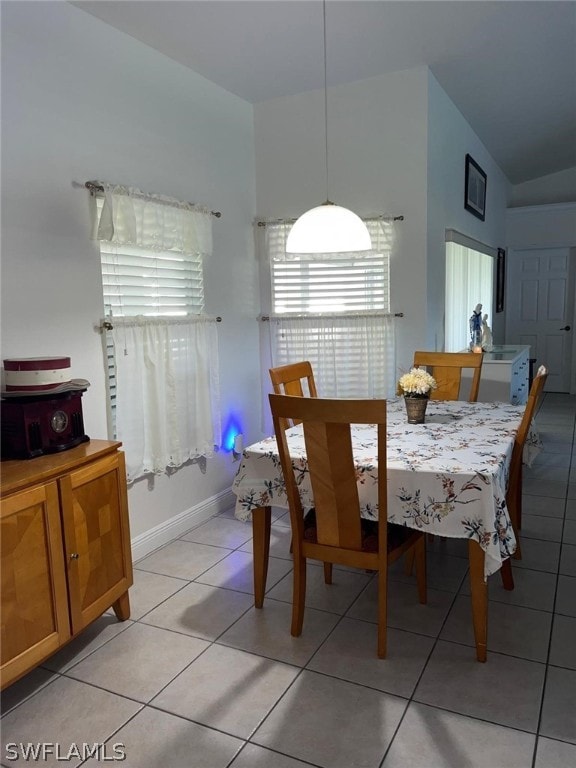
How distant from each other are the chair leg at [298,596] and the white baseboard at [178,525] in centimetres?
Result: 110

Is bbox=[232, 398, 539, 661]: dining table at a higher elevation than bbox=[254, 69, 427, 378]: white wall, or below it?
below

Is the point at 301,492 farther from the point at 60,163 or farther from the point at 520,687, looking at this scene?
the point at 60,163

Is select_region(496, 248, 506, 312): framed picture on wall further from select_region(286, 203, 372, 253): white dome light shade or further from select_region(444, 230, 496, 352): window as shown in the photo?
select_region(286, 203, 372, 253): white dome light shade

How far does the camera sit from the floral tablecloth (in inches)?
81.0

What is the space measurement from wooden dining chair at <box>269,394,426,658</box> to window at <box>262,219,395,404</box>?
5.73 ft

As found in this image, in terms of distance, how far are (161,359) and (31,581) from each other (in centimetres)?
145

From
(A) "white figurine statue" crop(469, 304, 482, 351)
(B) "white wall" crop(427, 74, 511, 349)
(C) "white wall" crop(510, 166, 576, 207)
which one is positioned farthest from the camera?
(C) "white wall" crop(510, 166, 576, 207)

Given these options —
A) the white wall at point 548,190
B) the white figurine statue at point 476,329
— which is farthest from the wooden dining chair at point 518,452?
the white wall at point 548,190

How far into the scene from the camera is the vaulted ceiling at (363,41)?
2.77 metres

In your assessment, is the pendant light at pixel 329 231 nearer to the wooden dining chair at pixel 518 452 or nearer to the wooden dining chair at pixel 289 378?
the wooden dining chair at pixel 289 378

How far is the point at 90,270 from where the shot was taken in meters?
2.74

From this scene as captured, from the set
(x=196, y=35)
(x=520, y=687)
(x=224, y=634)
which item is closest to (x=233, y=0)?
(x=196, y=35)

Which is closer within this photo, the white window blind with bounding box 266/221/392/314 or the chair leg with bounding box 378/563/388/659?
the chair leg with bounding box 378/563/388/659

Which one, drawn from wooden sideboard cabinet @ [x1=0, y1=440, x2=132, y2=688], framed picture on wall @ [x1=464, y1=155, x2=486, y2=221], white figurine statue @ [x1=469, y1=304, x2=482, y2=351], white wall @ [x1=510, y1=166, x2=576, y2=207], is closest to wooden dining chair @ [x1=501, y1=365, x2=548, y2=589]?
wooden sideboard cabinet @ [x1=0, y1=440, x2=132, y2=688]
